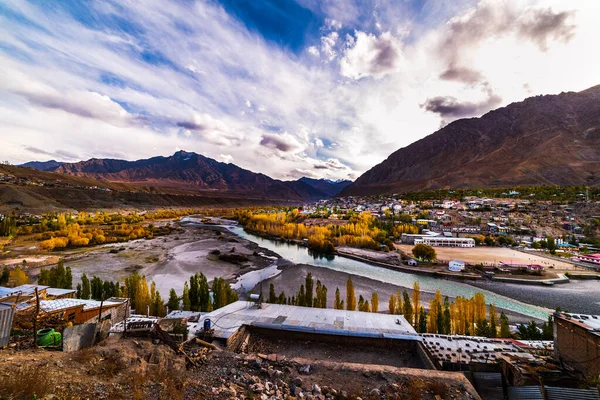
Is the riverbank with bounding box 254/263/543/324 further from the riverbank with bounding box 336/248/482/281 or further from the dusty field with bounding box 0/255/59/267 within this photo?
the dusty field with bounding box 0/255/59/267

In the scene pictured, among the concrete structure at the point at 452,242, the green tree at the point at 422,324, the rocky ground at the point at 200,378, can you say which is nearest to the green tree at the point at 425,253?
the concrete structure at the point at 452,242

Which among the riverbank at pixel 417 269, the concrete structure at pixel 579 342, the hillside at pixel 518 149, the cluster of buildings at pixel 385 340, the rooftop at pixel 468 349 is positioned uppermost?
the hillside at pixel 518 149

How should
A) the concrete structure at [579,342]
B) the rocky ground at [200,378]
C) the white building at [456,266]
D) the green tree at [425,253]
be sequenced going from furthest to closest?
the green tree at [425,253], the white building at [456,266], the concrete structure at [579,342], the rocky ground at [200,378]

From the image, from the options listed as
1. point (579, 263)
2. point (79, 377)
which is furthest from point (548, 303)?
point (79, 377)

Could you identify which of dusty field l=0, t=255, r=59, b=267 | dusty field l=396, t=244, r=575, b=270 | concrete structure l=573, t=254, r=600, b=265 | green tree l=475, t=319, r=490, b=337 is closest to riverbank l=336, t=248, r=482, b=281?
dusty field l=396, t=244, r=575, b=270

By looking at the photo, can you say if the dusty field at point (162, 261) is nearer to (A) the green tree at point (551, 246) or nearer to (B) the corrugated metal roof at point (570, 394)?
(B) the corrugated metal roof at point (570, 394)
